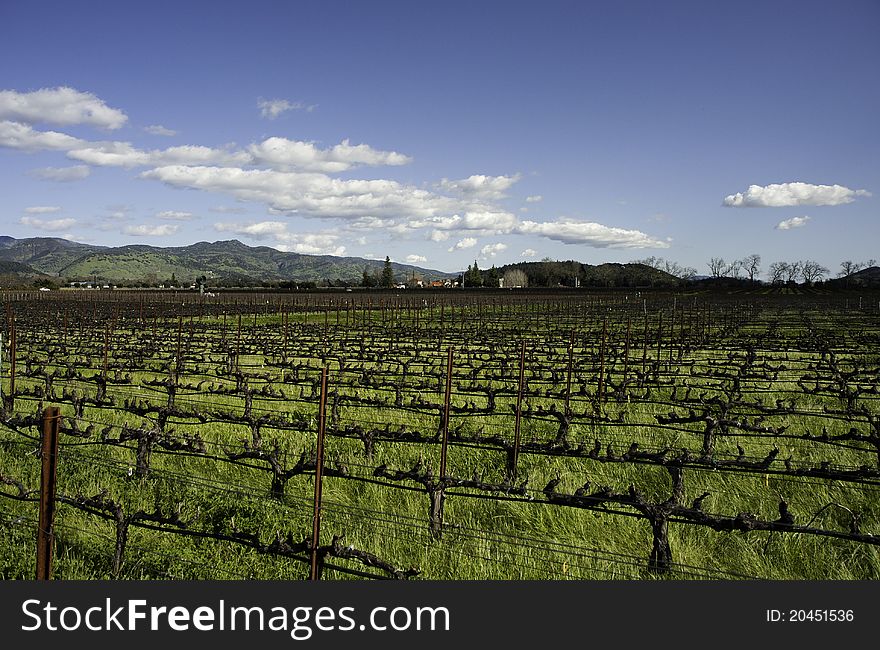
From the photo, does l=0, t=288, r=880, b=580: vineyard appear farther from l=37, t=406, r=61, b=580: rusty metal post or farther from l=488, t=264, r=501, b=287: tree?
l=488, t=264, r=501, b=287: tree

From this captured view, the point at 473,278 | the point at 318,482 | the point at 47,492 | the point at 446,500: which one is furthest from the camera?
the point at 473,278

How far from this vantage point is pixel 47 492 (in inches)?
157

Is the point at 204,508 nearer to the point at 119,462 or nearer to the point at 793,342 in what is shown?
the point at 119,462

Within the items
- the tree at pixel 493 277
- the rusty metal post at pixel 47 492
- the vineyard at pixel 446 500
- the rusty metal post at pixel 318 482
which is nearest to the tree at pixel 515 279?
the tree at pixel 493 277

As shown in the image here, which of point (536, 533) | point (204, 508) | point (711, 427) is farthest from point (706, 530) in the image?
point (204, 508)

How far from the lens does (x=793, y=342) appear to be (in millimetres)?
19844

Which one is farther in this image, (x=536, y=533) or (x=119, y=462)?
(x=119, y=462)

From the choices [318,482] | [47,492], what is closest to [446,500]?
[318,482]

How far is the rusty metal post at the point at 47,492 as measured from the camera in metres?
3.92

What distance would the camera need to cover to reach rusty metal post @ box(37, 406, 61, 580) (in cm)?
392

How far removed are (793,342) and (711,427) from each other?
1503cm

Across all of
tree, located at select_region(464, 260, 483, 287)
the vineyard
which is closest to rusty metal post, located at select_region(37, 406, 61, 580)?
the vineyard

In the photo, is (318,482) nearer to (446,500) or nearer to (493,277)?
(446,500)

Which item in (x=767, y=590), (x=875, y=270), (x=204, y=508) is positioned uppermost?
(x=875, y=270)
